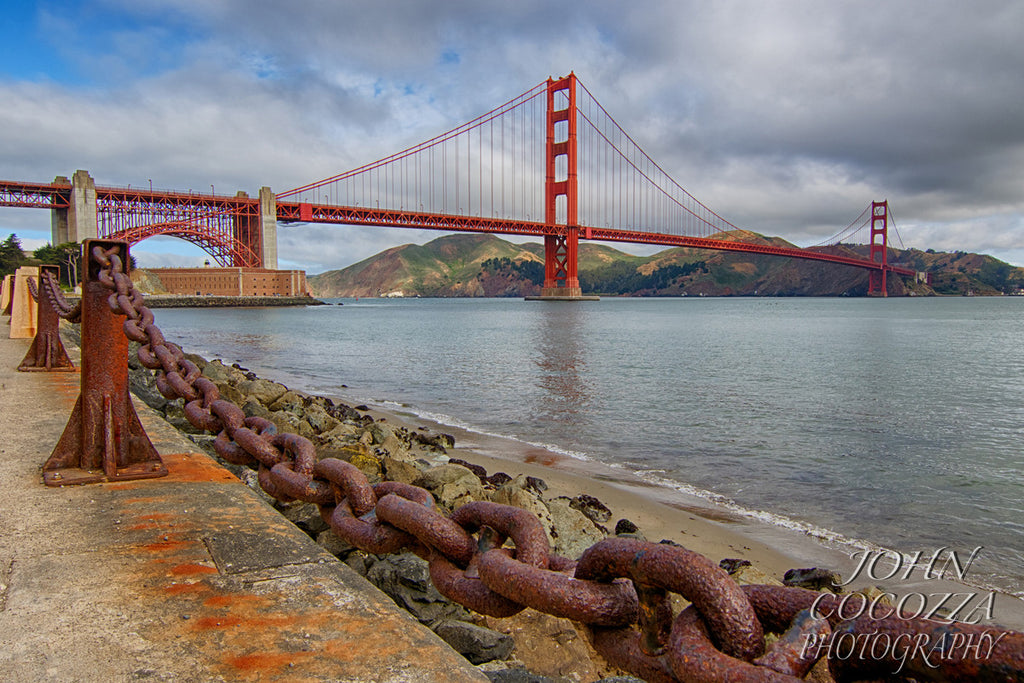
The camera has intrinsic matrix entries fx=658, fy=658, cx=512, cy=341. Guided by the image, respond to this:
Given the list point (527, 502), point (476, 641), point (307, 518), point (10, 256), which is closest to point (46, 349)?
point (307, 518)

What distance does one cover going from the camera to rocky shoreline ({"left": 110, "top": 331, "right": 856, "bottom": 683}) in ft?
8.01

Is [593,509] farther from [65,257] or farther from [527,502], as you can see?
[65,257]

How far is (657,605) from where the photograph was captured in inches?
38.7

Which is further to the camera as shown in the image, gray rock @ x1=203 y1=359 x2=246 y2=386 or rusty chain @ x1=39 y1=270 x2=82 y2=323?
gray rock @ x1=203 y1=359 x2=246 y2=386

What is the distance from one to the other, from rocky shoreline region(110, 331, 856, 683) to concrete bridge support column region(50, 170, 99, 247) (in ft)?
210

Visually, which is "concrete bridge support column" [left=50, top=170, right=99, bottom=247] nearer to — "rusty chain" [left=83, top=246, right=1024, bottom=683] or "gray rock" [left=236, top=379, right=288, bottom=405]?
"gray rock" [left=236, top=379, right=288, bottom=405]

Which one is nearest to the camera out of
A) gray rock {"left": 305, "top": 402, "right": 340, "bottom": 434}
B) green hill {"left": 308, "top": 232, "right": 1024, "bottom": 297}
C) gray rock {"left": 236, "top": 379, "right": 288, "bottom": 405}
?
gray rock {"left": 305, "top": 402, "right": 340, "bottom": 434}

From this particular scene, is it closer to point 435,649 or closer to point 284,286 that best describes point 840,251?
point 284,286

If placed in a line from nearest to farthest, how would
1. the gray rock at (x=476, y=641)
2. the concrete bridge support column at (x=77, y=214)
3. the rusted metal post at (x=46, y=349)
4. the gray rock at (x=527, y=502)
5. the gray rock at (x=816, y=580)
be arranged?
the gray rock at (x=476, y=641), the gray rock at (x=816, y=580), the gray rock at (x=527, y=502), the rusted metal post at (x=46, y=349), the concrete bridge support column at (x=77, y=214)

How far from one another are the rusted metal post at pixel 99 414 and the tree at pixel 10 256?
44.8 metres

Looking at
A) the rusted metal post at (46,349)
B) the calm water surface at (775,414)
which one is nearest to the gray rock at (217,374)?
the calm water surface at (775,414)

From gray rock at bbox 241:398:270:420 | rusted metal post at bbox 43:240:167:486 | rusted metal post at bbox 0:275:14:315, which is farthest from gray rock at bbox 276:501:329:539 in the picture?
rusted metal post at bbox 0:275:14:315

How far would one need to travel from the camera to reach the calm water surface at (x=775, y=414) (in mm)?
5766

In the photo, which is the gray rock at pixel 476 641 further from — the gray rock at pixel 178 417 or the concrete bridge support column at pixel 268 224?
the concrete bridge support column at pixel 268 224
